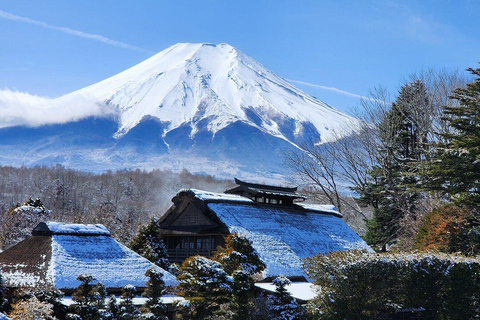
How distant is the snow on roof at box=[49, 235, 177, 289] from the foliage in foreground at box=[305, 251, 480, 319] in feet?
20.9

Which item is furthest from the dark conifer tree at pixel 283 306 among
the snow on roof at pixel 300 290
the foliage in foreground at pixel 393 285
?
the snow on roof at pixel 300 290

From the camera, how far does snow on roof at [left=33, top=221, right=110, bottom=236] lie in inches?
900

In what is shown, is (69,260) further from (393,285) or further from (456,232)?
(456,232)

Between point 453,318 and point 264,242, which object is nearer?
point 453,318

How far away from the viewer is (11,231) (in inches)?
1375

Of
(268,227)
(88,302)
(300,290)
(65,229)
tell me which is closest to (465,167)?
(300,290)

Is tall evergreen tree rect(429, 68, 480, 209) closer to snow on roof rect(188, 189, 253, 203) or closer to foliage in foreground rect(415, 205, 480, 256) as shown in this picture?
foliage in foreground rect(415, 205, 480, 256)

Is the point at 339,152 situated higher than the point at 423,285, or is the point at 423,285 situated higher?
the point at 339,152

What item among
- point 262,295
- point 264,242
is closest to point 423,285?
point 262,295

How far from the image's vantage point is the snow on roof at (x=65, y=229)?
75.0ft

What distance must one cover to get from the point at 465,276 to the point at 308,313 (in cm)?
567

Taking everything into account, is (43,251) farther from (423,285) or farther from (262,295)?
(423,285)

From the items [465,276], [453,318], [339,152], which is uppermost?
[339,152]

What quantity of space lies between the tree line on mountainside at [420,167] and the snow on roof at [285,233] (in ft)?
13.9
